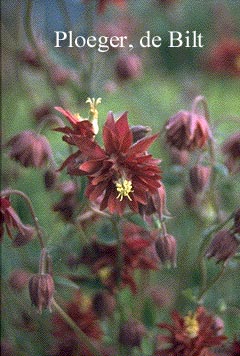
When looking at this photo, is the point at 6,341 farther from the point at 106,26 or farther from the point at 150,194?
the point at 106,26

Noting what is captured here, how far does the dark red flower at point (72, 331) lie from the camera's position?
1259 millimetres

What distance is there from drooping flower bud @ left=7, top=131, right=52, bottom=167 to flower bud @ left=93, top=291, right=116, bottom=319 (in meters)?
A: 0.23

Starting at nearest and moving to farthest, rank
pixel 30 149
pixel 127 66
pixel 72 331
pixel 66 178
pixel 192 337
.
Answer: pixel 192 337, pixel 30 149, pixel 72 331, pixel 66 178, pixel 127 66

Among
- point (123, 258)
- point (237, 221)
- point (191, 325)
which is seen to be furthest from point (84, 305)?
point (237, 221)

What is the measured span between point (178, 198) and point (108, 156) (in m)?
0.73

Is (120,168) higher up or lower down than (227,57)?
lower down

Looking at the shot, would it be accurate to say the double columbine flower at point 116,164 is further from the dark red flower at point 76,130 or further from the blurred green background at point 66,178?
the blurred green background at point 66,178

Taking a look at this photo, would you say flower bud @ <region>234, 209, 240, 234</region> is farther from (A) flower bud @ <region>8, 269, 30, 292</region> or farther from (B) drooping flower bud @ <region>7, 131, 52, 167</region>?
(A) flower bud @ <region>8, 269, 30, 292</region>

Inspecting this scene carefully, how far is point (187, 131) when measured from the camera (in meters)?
1.10

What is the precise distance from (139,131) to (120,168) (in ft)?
0.18

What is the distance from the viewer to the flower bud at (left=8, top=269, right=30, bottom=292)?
138cm

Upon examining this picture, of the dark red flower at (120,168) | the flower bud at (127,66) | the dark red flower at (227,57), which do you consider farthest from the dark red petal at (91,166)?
the dark red flower at (227,57)

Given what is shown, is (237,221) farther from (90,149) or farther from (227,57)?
(227,57)

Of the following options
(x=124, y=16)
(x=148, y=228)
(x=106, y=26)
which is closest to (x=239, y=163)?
(x=148, y=228)
